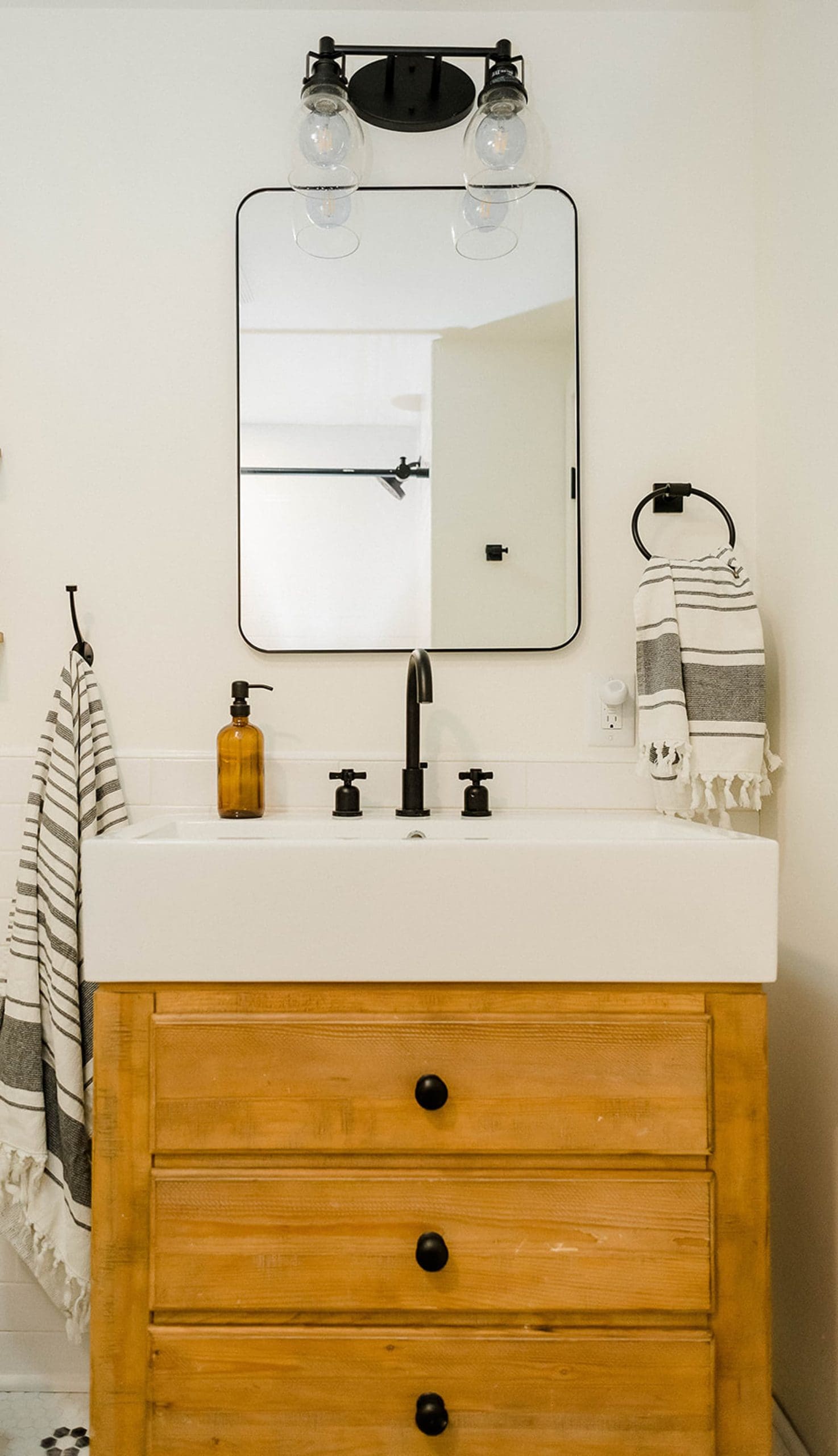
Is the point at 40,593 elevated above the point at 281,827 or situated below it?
above

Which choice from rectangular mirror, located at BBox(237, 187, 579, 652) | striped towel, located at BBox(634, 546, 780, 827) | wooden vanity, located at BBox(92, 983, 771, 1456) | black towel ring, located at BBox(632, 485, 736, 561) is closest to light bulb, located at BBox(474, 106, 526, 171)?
rectangular mirror, located at BBox(237, 187, 579, 652)

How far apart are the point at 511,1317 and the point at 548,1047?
32 centimetres

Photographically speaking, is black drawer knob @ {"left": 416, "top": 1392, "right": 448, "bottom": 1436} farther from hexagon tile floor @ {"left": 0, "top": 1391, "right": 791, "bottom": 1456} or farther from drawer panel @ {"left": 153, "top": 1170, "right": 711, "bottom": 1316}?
hexagon tile floor @ {"left": 0, "top": 1391, "right": 791, "bottom": 1456}

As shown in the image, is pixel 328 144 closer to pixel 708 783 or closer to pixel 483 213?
pixel 483 213

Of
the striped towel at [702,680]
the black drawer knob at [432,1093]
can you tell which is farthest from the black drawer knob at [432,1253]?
the striped towel at [702,680]

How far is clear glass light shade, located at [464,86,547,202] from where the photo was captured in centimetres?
141

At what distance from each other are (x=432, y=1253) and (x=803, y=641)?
3.35 feet

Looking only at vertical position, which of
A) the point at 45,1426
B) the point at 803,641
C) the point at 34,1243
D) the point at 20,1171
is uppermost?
the point at 803,641

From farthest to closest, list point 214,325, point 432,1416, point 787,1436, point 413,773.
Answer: point 214,325
point 413,773
point 787,1436
point 432,1416

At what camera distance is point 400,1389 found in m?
1.06

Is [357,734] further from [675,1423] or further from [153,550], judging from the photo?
[675,1423]

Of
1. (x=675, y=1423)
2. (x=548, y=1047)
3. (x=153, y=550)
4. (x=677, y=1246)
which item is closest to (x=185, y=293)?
(x=153, y=550)

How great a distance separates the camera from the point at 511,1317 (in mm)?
1069

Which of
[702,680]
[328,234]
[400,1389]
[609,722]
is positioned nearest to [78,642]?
[328,234]
